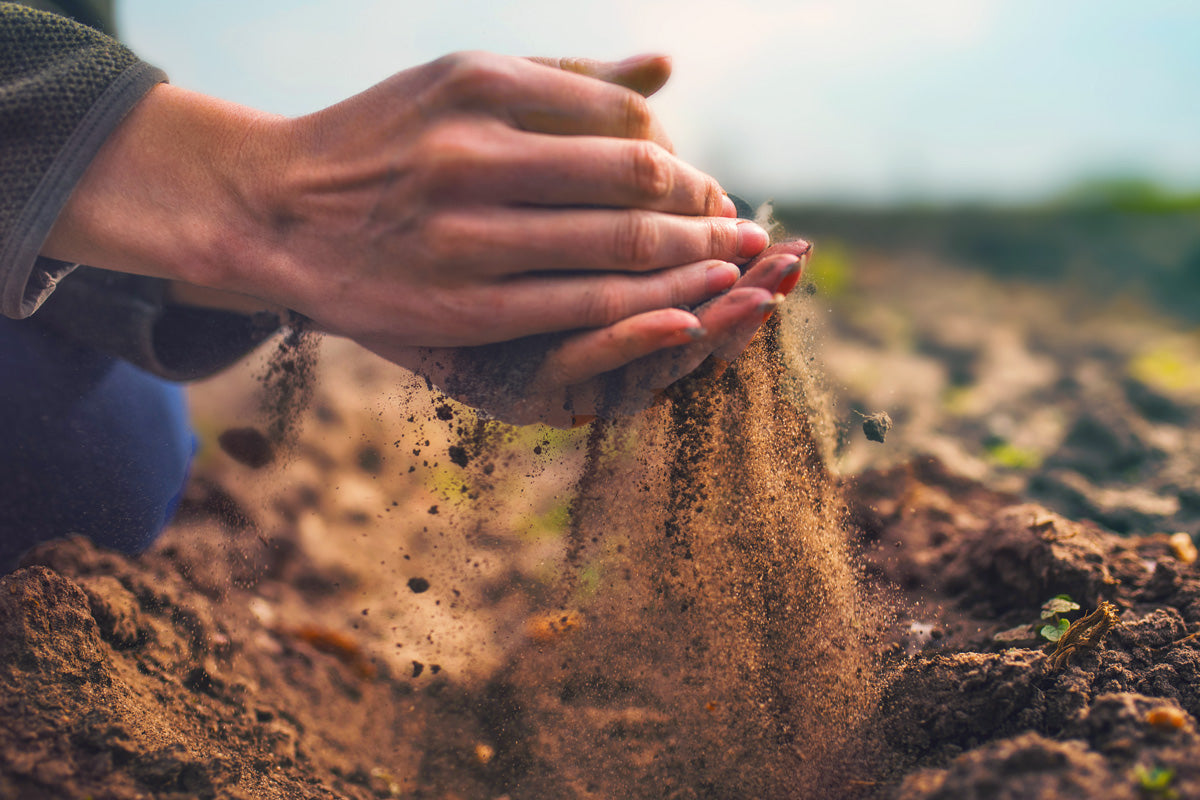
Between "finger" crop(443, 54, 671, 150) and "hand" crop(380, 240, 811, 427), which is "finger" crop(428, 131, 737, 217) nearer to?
"finger" crop(443, 54, 671, 150)

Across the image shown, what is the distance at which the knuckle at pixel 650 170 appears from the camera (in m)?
0.93

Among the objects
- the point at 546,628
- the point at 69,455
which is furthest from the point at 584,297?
the point at 69,455

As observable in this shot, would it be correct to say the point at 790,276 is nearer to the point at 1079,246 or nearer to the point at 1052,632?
the point at 1052,632

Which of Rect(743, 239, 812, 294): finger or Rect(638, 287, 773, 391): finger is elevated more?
Rect(743, 239, 812, 294): finger

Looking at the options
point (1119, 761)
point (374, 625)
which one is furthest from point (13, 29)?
point (1119, 761)

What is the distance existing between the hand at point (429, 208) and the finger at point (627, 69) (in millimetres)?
56

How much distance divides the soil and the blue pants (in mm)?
81

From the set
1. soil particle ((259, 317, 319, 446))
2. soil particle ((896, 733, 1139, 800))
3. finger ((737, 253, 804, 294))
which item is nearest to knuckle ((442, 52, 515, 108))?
finger ((737, 253, 804, 294))

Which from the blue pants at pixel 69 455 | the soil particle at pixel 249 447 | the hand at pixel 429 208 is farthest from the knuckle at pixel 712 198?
the blue pants at pixel 69 455

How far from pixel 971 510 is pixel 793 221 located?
135 centimetres

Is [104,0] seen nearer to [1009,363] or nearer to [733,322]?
[733,322]

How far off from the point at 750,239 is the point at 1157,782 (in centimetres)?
88

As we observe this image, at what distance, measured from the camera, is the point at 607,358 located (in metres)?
0.99

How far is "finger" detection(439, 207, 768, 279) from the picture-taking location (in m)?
0.89
